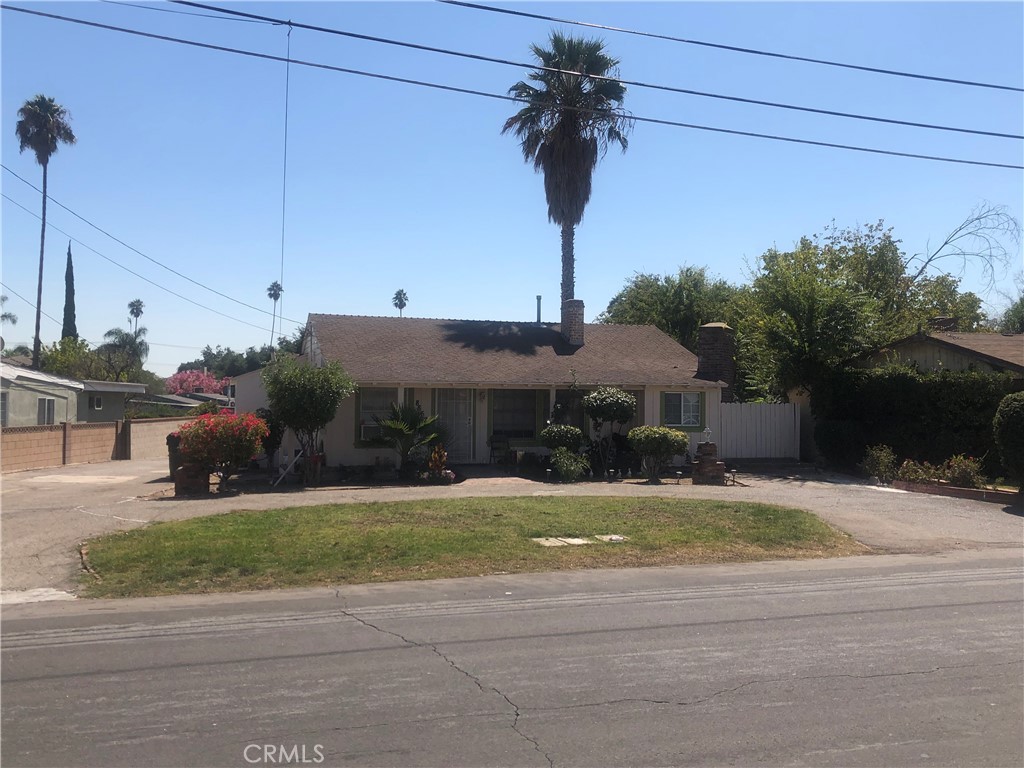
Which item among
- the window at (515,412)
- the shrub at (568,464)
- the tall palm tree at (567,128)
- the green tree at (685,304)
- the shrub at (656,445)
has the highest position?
the tall palm tree at (567,128)

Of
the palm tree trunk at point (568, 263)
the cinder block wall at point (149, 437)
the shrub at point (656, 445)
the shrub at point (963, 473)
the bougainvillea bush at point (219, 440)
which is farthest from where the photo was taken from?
the palm tree trunk at point (568, 263)

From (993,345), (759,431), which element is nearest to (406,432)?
(759,431)

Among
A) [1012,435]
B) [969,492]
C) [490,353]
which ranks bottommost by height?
[969,492]

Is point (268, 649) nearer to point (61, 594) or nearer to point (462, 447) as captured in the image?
point (61, 594)

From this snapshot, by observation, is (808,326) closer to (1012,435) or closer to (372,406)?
(1012,435)

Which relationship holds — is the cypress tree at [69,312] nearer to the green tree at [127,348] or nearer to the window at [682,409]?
the green tree at [127,348]

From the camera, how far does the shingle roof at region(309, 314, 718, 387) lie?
72.0 feet

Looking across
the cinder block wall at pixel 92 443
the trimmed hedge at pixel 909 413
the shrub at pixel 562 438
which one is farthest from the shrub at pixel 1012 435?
the cinder block wall at pixel 92 443

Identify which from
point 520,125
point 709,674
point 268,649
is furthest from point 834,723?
point 520,125

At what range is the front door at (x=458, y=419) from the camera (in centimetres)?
2280

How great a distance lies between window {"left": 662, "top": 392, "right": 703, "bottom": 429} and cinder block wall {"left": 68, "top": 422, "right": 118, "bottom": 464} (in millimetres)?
17946

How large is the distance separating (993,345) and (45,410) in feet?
94.2

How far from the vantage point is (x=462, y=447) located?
22.9 m

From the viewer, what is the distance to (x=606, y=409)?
2108 cm
